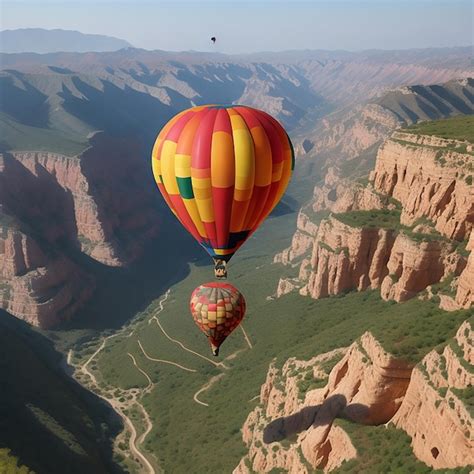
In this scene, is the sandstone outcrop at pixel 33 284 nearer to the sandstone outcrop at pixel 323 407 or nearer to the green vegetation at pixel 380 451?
A: the sandstone outcrop at pixel 323 407

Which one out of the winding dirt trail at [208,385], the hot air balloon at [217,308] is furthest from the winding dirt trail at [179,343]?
the hot air balloon at [217,308]

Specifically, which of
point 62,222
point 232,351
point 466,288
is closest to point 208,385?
point 232,351

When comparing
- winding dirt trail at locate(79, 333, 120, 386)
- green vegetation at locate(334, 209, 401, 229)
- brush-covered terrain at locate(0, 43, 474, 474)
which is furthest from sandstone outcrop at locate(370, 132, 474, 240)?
winding dirt trail at locate(79, 333, 120, 386)

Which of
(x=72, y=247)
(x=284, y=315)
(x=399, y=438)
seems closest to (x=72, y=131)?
(x=72, y=247)

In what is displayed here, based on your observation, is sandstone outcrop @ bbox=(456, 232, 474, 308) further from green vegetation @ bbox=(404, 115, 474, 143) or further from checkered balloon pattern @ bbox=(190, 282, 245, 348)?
green vegetation @ bbox=(404, 115, 474, 143)

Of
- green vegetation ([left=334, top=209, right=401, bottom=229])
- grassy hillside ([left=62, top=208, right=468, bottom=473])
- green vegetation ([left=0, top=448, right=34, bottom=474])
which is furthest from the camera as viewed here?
green vegetation ([left=334, top=209, right=401, bottom=229])

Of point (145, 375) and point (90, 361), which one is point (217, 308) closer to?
point (145, 375)

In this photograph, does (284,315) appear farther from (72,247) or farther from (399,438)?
(72,247)
